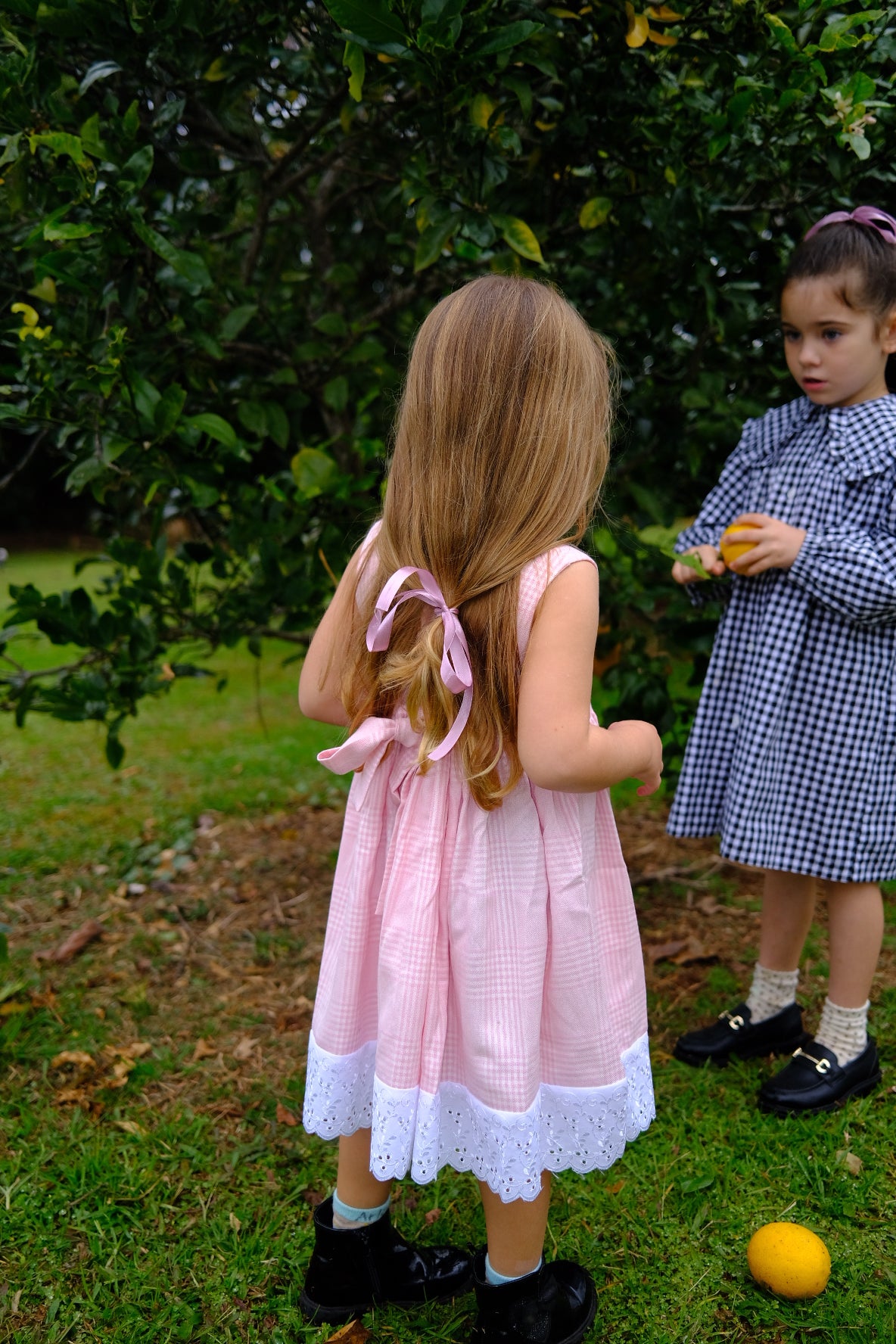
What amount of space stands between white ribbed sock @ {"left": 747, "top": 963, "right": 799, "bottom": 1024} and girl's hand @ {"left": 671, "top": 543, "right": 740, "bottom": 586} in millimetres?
876

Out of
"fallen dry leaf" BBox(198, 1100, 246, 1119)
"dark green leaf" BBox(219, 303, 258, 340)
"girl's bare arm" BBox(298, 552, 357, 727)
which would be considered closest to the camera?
"girl's bare arm" BBox(298, 552, 357, 727)

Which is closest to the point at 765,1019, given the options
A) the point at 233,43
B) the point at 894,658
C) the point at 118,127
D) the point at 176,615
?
the point at 894,658

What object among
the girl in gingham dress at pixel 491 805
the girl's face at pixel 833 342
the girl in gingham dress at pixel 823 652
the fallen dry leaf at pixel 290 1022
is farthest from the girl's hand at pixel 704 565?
the fallen dry leaf at pixel 290 1022

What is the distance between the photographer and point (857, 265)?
1937 millimetres

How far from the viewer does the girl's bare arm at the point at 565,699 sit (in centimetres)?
135

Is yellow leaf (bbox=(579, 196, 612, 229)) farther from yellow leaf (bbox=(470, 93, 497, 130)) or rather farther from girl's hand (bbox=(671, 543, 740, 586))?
girl's hand (bbox=(671, 543, 740, 586))

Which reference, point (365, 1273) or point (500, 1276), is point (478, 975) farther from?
point (365, 1273)

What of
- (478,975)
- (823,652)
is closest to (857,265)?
(823,652)

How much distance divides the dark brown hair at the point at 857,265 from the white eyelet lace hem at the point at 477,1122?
1.40 m

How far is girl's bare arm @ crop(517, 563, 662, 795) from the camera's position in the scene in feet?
4.42

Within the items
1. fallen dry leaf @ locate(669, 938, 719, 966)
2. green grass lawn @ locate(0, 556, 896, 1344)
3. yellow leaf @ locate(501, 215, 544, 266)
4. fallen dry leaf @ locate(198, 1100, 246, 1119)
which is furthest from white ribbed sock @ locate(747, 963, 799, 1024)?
yellow leaf @ locate(501, 215, 544, 266)

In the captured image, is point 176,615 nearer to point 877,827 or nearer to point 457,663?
point 457,663

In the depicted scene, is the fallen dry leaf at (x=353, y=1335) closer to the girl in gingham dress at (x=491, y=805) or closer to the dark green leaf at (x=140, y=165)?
the girl in gingham dress at (x=491, y=805)

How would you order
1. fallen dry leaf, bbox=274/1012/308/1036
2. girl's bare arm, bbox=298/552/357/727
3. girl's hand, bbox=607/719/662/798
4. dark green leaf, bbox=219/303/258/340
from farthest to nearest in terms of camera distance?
fallen dry leaf, bbox=274/1012/308/1036
dark green leaf, bbox=219/303/258/340
girl's bare arm, bbox=298/552/357/727
girl's hand, bbox=607/719/662/798
